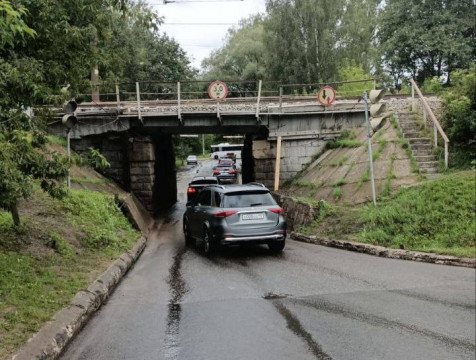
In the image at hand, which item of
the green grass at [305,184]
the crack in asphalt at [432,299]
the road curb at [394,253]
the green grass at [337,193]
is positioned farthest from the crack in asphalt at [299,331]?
the green grass at [305,184]

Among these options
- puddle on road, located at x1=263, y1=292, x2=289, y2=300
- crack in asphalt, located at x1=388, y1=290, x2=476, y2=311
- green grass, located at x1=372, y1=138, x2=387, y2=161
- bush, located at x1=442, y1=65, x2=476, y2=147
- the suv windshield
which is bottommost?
puddle on road, located at x1=263, y1=292, x2=289, y2=300

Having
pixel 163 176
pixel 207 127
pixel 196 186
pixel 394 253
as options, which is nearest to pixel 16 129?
pixel 394 253

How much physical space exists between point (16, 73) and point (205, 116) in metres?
15.5

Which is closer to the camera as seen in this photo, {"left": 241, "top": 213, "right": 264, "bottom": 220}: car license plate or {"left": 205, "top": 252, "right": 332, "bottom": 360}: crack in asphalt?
{"left": 205, "top": 252, "right": 332, "bottom": 360}: crack in asphalt

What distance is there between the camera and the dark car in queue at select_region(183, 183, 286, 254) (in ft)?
35.1

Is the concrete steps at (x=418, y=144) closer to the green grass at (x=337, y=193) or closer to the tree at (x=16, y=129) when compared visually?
the green grass at (x=337, y=193)

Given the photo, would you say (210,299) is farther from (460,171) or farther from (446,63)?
(446,63)

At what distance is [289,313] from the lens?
620 centimetres

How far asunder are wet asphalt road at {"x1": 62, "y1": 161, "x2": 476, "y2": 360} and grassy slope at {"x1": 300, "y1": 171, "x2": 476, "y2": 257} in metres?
1.11

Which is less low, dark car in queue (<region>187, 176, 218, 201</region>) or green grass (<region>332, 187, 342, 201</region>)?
green grass (<region>332, 187, 342, 201</region>)

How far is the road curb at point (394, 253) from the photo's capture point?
28.5 feet

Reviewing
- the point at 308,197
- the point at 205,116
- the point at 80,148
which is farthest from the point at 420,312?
the point at 80,148

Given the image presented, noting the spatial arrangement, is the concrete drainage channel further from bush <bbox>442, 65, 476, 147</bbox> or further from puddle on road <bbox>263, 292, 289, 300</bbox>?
bush <bbox>442, 65, 476, 147</bbox>

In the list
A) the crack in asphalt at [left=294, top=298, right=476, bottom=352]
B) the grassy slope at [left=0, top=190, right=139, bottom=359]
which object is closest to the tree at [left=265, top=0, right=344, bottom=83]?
the grassy slope at [left=0, top=190, right=139, bottom=359]
